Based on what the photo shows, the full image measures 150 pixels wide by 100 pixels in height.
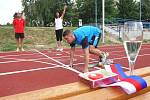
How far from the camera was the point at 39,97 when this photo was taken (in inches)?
89.4

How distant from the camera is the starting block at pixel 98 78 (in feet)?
8.30

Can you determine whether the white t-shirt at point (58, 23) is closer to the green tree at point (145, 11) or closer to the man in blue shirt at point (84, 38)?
the man in blue shirt at point (84, 38)

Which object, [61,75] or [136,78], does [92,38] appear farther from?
[136,78]

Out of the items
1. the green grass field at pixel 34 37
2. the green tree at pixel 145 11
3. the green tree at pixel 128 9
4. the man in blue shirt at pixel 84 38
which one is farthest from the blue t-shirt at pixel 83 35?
the green tree at pixel 145 11

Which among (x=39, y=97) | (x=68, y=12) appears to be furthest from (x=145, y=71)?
(x=68, y=12)

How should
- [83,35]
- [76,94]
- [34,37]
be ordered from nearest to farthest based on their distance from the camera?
[76,94], [83,35], [34,37]

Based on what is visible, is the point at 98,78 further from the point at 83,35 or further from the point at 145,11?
the point at 145,11

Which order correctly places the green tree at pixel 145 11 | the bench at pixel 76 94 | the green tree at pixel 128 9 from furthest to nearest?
the green tree at pixel 145 11 → the green tree at pixel 128 9 → the bench at pixel 76 94

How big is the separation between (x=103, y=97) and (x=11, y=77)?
5405mm

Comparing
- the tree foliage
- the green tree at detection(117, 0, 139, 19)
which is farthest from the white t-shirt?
the green tree at detection(117, 0, 139, 19)

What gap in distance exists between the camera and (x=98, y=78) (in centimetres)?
256

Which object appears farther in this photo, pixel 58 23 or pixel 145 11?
pixel 145 11

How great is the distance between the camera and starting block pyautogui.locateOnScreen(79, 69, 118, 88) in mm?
2531

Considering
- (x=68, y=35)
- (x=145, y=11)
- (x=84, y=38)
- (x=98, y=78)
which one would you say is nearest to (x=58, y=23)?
(x=84, y=38)
